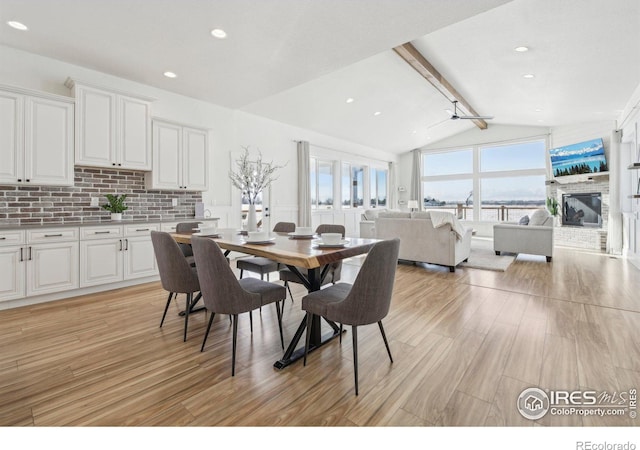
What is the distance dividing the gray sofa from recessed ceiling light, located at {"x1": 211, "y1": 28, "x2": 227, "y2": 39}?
12.2 ft

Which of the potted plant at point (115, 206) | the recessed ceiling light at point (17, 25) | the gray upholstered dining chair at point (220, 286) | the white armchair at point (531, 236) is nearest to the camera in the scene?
the gray upholstered dining chair at point (220, 286)

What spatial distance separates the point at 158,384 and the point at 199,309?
1.29 meters

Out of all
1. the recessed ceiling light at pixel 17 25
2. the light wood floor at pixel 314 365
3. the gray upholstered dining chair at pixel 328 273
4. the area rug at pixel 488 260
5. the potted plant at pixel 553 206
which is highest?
the recessed ceiling light at pixel 17 25

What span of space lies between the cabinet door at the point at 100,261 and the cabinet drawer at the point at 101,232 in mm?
52

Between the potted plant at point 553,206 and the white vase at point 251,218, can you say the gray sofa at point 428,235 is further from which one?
the potted plant at point 553,206

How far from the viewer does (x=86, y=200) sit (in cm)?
398

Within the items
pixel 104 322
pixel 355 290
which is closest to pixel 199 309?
pixel 104 322

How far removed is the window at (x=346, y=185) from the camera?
351 inches

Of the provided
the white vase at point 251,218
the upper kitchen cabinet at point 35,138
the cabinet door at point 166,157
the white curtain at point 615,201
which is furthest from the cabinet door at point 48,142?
the white curtain at point 615,201

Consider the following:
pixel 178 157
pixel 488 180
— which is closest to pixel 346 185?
pixel 488 180

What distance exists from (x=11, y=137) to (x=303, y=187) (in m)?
4.90

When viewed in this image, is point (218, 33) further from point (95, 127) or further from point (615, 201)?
point (615, 201)

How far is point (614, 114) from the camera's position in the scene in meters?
6.47
